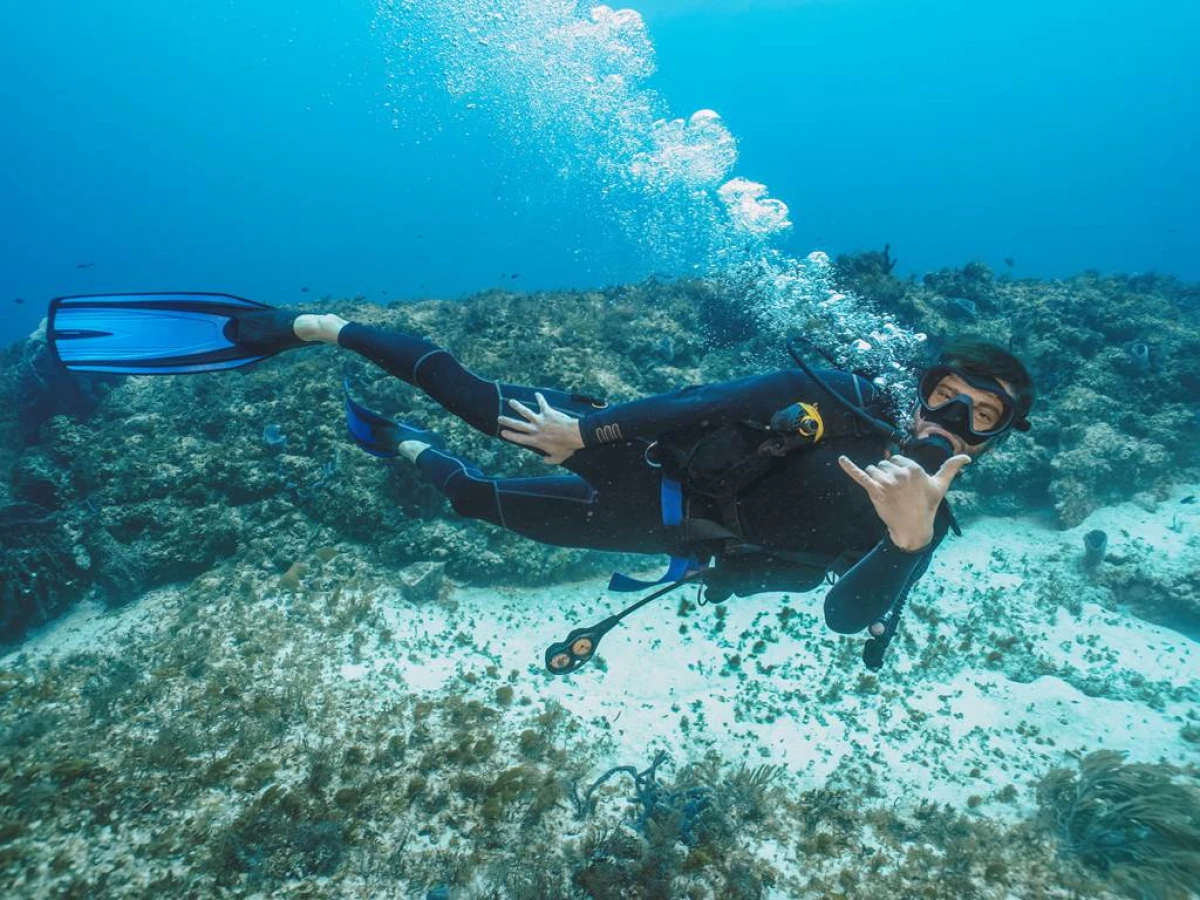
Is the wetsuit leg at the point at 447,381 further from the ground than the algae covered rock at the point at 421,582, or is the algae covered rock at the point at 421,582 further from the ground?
the wetsuit leg at the point at 447,381

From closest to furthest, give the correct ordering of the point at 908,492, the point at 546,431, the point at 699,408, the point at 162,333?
the point at 908,492 < the point at 699,408 < the point at 546,431 < the point at 162,333

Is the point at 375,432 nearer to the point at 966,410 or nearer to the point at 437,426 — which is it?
the point at 437,426

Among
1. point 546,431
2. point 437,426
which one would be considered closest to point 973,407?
point 546,431

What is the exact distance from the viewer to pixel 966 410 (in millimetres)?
3238

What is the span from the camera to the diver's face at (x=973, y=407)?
336cm

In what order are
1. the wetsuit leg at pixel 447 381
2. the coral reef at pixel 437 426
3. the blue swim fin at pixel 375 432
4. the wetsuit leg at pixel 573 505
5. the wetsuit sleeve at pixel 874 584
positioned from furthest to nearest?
the coral reef at pixel 437 426, the blue swim fin at pixel 375 432, the wetsuit leg at pixel 573 505, the wetsuit leg at pixel 447 381, the wetsuit sleeve at pixel 874 584

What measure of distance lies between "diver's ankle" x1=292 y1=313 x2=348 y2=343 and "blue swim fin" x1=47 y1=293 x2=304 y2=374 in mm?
197

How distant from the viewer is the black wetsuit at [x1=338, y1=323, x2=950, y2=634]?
11.2ft

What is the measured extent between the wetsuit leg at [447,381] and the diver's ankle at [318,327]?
109 millimetres

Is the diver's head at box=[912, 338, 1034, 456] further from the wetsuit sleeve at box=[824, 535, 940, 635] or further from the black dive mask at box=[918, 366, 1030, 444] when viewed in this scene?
the wetsuit sleeve at box=[824, 535, 940, 635]

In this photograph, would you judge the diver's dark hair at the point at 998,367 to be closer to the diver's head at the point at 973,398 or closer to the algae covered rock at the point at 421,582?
the diver's head at the point at 973,398

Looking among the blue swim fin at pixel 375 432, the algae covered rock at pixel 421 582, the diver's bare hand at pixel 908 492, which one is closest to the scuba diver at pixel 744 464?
the diver's bare hand at pixel 908 492

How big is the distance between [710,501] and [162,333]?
5.56 metres

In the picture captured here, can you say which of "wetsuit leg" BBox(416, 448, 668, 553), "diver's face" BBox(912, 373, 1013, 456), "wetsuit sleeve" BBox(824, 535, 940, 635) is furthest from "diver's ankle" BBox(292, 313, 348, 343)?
"diver's face" BBox(912, 373, 1013, 456)
